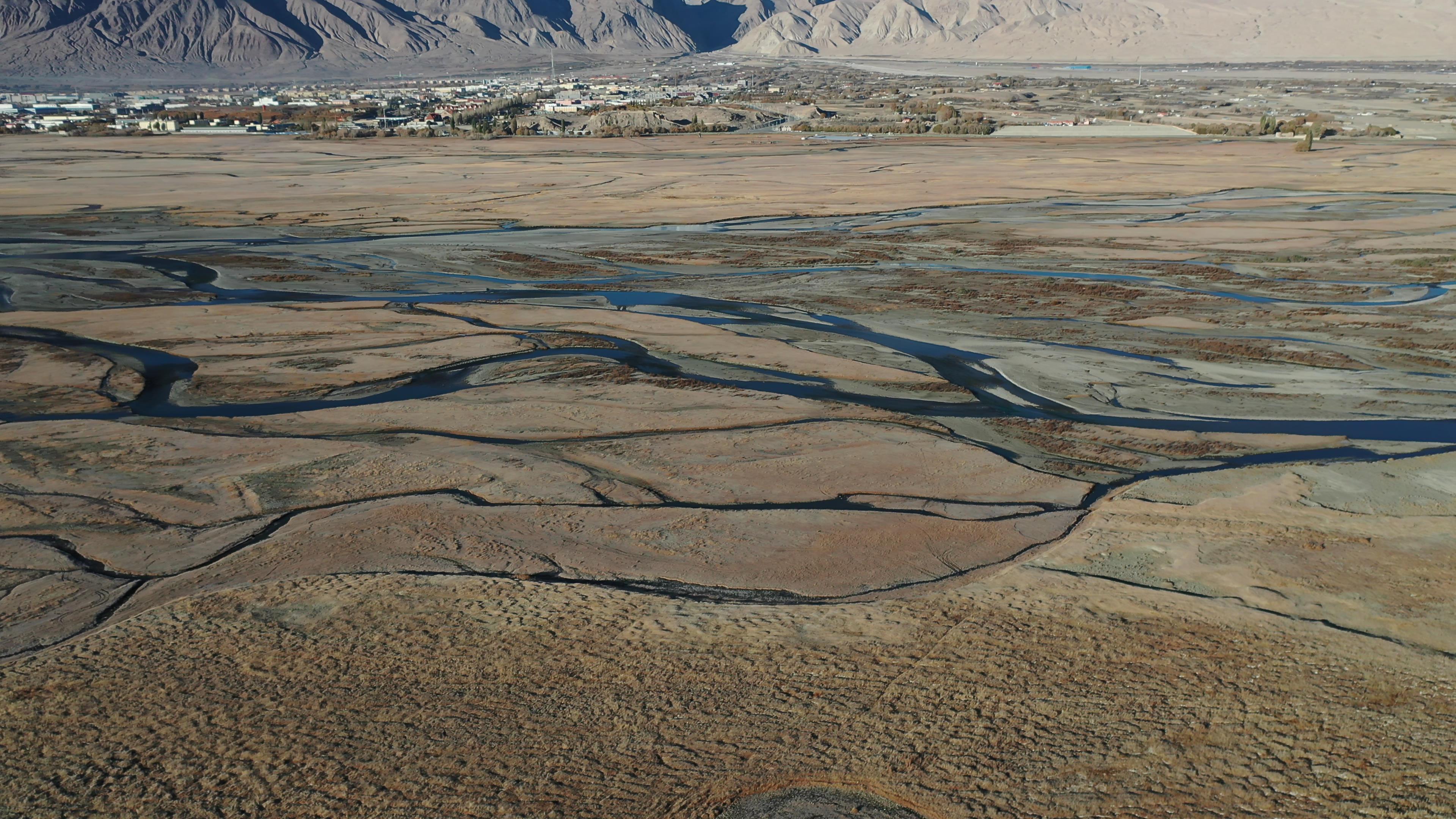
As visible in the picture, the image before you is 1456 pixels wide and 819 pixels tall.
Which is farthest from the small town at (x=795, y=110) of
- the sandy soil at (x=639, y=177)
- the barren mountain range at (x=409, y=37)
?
the barren mountain range at (x=409, y=37)

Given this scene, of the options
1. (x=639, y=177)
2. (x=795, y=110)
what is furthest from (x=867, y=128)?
(x=639, y=177)

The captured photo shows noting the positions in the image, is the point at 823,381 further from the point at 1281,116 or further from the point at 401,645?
the point at 1281,116

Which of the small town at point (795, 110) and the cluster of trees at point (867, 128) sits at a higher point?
the small town at point (795, 110)

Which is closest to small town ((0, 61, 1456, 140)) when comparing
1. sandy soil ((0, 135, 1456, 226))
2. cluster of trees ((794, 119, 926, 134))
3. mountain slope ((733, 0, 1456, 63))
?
cluster of trees ((794, 119, 926, 134))

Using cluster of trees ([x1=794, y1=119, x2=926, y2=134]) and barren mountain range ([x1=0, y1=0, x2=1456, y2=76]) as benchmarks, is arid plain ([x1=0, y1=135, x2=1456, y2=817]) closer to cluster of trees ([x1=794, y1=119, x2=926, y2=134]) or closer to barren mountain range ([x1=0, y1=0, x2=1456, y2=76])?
cluster of trees ([x1=794, y1=119, x2=926, y2=134])

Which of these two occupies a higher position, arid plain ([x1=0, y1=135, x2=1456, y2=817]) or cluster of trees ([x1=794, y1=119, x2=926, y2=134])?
cluster of trees ([x1=794, y1=119, x2=926, y2=134])

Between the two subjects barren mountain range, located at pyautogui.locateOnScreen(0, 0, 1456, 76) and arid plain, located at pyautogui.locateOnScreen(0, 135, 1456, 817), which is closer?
arid plain, located at pyautogui.locateOnScreen(0, 135, 1456, 817)

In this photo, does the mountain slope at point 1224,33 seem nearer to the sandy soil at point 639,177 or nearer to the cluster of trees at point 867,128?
the cluster of trees at point 867,128

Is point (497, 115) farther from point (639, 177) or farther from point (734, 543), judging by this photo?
point (734, 543)

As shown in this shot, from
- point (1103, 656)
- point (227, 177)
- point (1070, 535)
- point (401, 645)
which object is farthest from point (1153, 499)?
point (227, 177)

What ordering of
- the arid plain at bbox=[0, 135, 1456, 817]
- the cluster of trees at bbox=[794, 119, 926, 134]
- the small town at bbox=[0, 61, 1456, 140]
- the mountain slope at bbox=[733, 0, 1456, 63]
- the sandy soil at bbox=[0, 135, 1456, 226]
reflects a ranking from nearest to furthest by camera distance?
the arid plain at bbox=[0, 135, 1456, 817] → the sandy soil at bbox=[0, 135, 1456, 226] → the cluster of trees at bbox=[794, 119, 926, 134] → the small town at bbox=[0, 61, 1456, 140] → the mountain slope at bbox=[733, 0, 1456, 63]
